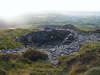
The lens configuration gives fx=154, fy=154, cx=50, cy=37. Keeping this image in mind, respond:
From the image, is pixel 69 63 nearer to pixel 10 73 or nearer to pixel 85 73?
pixel 85 73

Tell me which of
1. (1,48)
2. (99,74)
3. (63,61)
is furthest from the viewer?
(1,48)

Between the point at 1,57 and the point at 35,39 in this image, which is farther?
the point at 35,39

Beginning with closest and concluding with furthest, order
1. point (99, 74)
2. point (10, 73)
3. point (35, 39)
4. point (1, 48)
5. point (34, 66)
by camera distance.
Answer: point (99, 74), point (10, 73), point (34, 66), point (1, 48), point (35, 39)

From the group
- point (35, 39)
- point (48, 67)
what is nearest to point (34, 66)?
point (48, 67)

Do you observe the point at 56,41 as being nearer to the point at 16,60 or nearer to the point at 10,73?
the point at 16,60

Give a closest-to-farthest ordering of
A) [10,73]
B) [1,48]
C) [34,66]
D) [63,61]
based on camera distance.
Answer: [10,73] → [34,66] → [63,61] → [1,48]

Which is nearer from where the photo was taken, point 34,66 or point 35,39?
point 34,66

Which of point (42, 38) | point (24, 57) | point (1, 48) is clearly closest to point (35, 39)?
point (42, 38)

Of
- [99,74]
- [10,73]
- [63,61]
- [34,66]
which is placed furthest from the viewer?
[63,61]

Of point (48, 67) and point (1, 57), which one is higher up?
point (1, 57)
